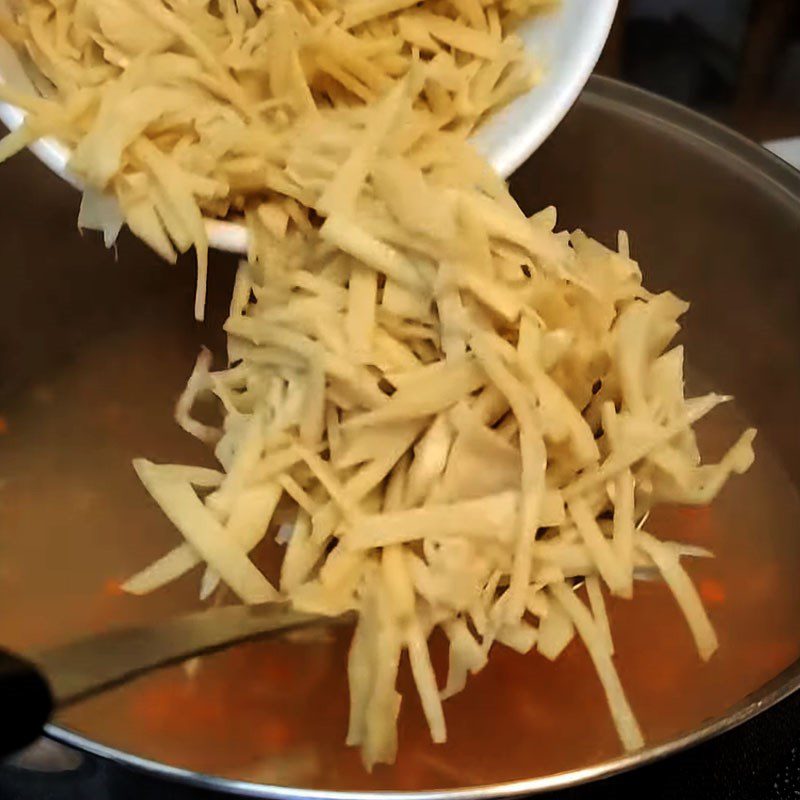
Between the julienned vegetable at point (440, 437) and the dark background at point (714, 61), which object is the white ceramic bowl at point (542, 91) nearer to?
the julienned vegetable at point (440, 437)

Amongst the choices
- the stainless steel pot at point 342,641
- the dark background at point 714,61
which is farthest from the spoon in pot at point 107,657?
the dark background at point 714,61

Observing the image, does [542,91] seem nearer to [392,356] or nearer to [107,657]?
[392,356]

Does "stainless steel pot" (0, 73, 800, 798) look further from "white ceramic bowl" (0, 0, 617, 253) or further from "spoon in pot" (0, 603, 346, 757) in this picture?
"white ceramic bowl" (0, 0, 617, 253)

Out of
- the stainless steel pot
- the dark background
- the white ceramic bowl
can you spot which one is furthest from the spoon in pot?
the dark background

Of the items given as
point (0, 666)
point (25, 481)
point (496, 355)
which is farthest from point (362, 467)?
point (25, 481)

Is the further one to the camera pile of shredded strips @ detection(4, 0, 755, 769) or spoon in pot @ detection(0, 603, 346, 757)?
pile of shredded strips @ detection(4, 0, 755, 769)

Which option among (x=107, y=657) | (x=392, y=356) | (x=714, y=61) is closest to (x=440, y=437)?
(x=392, y=356)
